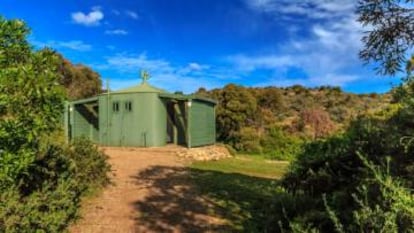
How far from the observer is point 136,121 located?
22281 millimetres

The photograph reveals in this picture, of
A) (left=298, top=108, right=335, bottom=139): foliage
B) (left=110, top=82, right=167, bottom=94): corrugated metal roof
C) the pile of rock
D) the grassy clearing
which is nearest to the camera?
the grassy clearing

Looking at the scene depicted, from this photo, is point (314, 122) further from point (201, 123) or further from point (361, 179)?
point (361, 179)

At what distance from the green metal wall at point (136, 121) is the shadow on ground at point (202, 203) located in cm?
847

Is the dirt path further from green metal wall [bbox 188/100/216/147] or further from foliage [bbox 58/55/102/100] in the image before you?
foliage [bbox 58/55/102/100]

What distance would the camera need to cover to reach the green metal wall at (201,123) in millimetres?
22766

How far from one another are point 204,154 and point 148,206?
1023cm

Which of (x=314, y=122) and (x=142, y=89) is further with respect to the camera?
(x=314, y=122)

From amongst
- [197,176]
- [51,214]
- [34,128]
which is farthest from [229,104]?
[34,128]

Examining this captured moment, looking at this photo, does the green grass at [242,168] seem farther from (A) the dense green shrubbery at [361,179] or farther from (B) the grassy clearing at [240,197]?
(A) the dense green shrubbery at [361,179]

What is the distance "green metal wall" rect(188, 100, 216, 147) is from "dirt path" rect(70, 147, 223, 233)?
8.19 meters

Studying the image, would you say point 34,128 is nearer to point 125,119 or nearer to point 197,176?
point 197,176

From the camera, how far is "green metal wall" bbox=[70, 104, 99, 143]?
24.9 metres

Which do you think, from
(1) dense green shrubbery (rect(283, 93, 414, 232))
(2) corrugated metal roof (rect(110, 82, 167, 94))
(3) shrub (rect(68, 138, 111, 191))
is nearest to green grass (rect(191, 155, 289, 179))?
(3) shrub (rect(68, 138, 111, 191))

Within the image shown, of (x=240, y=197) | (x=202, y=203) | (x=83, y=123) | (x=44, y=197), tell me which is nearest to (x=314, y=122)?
(x=83, y=123)
